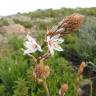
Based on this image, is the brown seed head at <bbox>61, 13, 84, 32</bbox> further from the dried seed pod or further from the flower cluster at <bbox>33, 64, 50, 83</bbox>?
the flower cluster at <bbox>33, 64, 50, 83</bbox>

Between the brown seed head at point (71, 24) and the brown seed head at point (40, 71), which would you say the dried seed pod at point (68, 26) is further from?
the brown seed head at point (40, 71)

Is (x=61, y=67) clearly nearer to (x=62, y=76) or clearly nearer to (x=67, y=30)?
(x=62, y=76)

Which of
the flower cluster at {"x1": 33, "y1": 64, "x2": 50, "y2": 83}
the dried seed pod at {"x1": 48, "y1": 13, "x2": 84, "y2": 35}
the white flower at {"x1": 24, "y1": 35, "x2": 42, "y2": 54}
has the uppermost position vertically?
the dried seed pod at {"x1": 48, "y1": 13, "x2": 84, "y2": 35}

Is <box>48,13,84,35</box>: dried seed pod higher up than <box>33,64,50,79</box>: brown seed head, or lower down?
higher up

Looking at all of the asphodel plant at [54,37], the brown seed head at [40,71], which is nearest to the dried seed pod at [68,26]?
the asphodel plant at [54,37]

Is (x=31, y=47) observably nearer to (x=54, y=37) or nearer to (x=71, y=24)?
(x=54, y=37)

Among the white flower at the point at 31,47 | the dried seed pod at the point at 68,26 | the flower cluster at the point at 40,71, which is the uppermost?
the dried seed pod at the point at 68,26

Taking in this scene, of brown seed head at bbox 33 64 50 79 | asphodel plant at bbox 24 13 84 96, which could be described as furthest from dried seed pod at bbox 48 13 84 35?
brown seed head at bbox 33 64 50 79

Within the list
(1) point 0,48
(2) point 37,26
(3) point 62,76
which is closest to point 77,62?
(3) point 62,76

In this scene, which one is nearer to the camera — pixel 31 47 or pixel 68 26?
pixel 68 26

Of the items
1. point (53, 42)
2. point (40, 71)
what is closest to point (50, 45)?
point (53, 42)

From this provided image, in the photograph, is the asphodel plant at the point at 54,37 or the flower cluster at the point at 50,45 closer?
the asphodel plant at the point at 54,37
